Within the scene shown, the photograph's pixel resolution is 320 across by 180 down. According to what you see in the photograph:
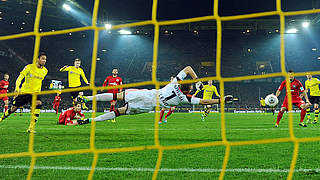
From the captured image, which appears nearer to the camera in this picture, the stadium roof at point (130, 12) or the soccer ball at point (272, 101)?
the soccer ball at point (272, 101)

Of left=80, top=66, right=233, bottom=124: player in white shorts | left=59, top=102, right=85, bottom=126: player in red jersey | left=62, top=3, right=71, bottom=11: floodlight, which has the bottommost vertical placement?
left=59, top=102, right=85, bottom=126: player in red jersey

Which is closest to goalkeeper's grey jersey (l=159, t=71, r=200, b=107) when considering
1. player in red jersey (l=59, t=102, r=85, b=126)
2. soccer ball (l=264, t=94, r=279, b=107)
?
soccer ball (l=264, t=94, r=279, b=107)

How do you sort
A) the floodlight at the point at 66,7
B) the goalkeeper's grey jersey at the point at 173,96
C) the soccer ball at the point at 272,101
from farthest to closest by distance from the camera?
1. the floodlight at the point at 66,7
2. the soccer ball at the point at 272,101
3. the goalkeeper's grey jersey at the point at 173,96

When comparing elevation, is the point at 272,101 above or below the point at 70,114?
above

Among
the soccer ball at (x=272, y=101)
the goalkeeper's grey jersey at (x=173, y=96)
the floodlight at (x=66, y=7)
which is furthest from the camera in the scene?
the floodlight at (x=66, y=7)

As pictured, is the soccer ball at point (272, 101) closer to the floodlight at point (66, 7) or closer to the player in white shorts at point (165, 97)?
the player in white shorts at point (165, 97)

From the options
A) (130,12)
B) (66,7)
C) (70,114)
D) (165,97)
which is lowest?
(70,114)

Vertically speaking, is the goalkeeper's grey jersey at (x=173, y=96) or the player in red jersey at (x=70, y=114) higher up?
the goalkeeper's grey jersey at (x=173, y=96)

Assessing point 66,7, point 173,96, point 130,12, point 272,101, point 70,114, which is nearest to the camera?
point 173,96

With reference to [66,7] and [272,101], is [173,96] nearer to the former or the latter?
[272,101]

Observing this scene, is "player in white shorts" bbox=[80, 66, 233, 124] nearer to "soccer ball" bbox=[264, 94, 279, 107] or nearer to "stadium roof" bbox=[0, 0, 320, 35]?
"soccer ball" bbox=[264, 94, 279, 107]

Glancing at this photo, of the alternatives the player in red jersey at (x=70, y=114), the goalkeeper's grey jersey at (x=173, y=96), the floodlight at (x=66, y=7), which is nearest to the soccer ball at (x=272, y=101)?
the goalkeeper's grey jersey at (x=173, y=96)

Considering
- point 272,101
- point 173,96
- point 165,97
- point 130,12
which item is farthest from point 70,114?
point 130,12

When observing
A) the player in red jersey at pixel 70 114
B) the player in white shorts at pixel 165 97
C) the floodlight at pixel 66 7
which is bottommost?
the player in red jersey at pixel 70 114
